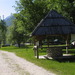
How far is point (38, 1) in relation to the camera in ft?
131

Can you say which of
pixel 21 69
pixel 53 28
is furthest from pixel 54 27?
pixel 21 69

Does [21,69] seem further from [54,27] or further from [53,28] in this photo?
[54,27]

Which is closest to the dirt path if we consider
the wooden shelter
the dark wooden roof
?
the wooden shelter

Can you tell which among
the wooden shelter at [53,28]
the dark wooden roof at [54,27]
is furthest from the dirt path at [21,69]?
the dark wooden roof at [54,27]

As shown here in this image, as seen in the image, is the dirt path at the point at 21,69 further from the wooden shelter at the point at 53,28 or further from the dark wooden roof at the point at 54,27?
the dark wooden roof at the point at 54,27

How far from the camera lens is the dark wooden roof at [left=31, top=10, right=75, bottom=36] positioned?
1888cm

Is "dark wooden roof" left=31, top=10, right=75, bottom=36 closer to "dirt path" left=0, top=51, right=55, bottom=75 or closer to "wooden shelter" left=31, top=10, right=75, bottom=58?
"wooden shelter" left=31, top=10, right=75, bottom=58

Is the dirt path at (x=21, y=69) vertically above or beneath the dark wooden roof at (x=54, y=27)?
beneath

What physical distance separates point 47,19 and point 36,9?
61.6 ft

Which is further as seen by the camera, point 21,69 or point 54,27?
point 54,27

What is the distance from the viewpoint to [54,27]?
63.2ft

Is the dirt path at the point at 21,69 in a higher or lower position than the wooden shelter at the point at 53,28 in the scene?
lower

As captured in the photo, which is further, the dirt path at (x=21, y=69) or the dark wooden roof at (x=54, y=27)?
the dark wooden roof at (x=54, y=27)

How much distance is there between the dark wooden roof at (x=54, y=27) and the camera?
62.0ft
